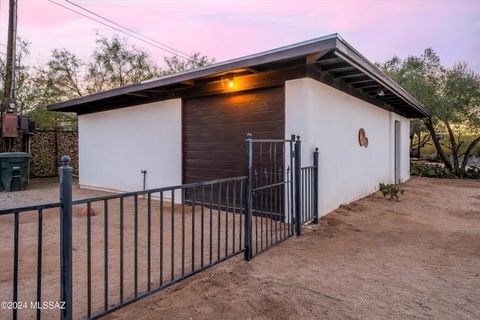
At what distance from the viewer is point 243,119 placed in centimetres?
498

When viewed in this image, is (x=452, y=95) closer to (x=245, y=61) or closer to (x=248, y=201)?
(x=245, y=61)

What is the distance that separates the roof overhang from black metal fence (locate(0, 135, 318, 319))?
111 cm

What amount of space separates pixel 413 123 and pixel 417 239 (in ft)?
44.9

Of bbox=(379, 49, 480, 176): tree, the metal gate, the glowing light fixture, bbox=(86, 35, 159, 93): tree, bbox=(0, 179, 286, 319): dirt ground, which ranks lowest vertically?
bbox=(0, 179, 286, 319): dirt ground

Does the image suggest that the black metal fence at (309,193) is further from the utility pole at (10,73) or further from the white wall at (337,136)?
the utility pole at (10,73)

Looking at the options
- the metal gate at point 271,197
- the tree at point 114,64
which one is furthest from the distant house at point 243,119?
the tree at point 114,64

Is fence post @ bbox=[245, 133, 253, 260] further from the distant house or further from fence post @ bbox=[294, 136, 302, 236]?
the distant house

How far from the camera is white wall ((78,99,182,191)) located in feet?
19.8

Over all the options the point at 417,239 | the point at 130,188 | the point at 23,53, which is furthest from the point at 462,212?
the point at 23,53

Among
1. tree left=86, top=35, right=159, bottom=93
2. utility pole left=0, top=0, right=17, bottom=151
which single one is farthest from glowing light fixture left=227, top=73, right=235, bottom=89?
tree left=86, top=35, right=159, bottom=93

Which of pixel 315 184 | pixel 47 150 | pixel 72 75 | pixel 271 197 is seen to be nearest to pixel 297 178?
pixel 271 197

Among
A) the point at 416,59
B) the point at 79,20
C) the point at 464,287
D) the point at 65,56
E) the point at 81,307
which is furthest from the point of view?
the point at 416,59

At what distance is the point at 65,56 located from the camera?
11.9 meters

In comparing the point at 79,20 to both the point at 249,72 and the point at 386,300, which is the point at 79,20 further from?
the point at 386,300
